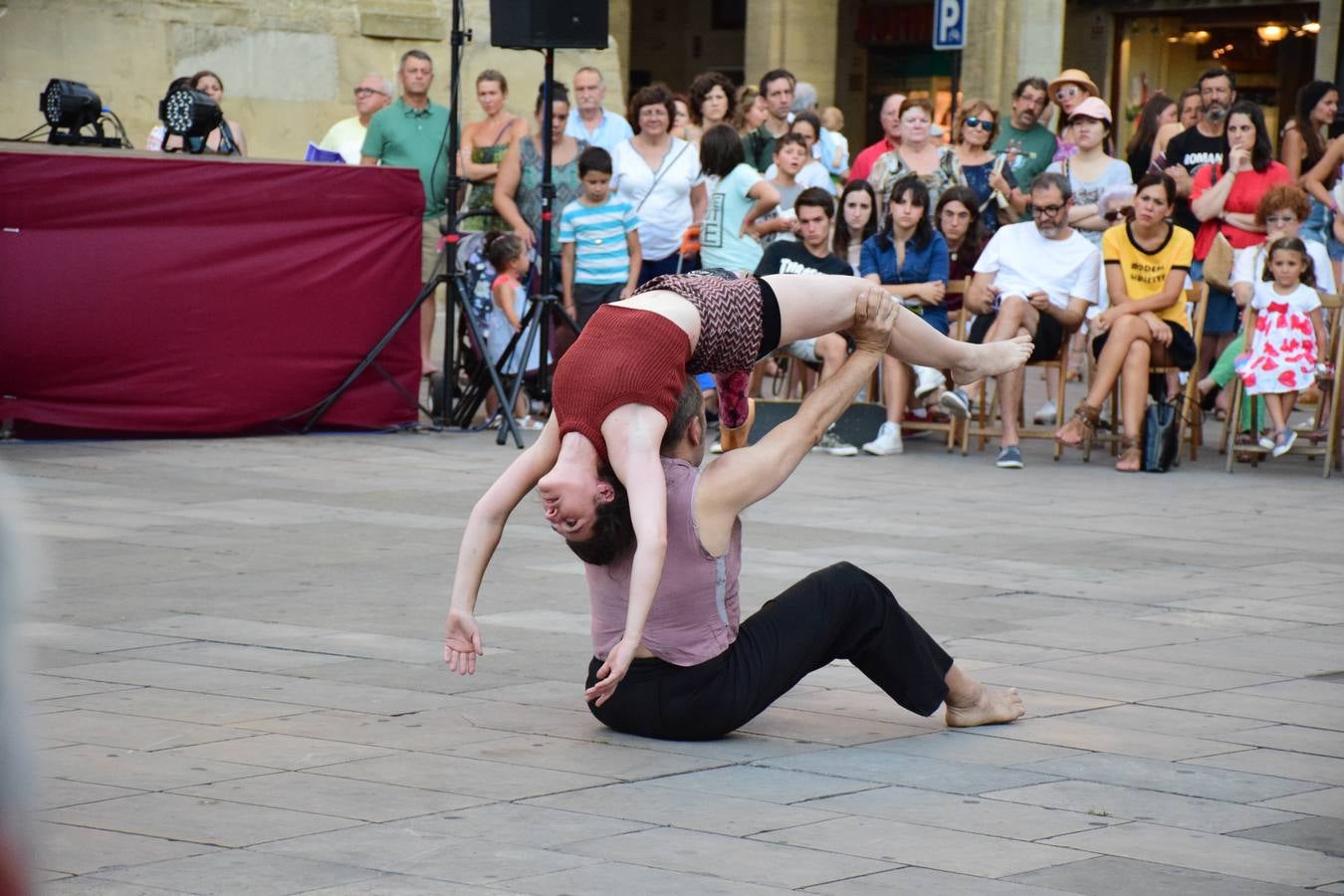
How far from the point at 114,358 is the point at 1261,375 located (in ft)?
20.5

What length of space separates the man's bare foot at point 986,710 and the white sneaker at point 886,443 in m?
6.51

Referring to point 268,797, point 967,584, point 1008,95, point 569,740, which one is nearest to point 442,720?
point 569,740

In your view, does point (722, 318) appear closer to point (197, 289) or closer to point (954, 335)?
point (197, 289)

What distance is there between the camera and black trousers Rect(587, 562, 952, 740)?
506cm

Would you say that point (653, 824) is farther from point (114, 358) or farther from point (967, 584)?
point (114, 358)

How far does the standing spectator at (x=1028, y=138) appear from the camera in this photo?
1360cm

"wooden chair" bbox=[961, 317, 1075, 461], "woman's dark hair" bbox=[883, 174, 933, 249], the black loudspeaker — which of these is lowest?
"wooden chair" bbox=[961, 317, 1075, 461]

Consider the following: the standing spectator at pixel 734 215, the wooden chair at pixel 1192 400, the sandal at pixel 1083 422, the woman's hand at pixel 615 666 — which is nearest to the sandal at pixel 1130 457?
the sandal at pixel 1083 422

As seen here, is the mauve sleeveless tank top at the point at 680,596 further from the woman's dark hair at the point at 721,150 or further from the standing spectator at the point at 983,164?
the standing spectator at the point at 983,164

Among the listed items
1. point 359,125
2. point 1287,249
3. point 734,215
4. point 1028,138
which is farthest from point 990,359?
point 359,125

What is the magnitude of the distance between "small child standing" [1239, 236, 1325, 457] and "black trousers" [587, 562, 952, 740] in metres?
6.70

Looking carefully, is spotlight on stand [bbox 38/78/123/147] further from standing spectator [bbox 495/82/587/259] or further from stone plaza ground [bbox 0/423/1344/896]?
stone plaza ground [bbox 0/423/1344/896]

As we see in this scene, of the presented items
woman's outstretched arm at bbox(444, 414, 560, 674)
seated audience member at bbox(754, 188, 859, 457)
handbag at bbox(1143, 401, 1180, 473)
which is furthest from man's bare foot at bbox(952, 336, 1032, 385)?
seated audience member at bbox(754, 188, 859, 457)

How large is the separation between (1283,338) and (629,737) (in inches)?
283
